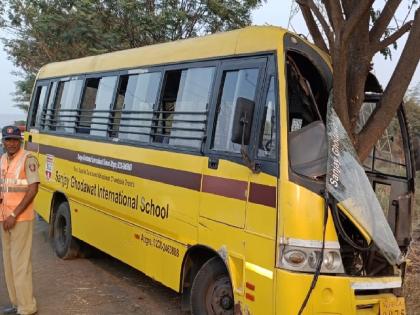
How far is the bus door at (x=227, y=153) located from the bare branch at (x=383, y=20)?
1560mm

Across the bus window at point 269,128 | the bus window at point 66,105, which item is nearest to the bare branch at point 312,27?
the bus window at point 269,128

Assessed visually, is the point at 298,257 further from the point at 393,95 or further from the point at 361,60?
the point at 361,60

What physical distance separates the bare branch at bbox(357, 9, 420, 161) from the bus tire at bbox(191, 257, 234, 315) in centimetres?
163

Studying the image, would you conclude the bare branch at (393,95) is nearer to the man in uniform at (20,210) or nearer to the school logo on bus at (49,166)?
the man in uniform at (20,210)

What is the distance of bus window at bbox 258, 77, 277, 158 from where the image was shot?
4.13 metres

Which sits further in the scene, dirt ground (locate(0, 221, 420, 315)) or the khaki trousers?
dirt ground (locate(0, 221, 420, 315))

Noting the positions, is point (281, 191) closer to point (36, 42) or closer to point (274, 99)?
point (274, 99)

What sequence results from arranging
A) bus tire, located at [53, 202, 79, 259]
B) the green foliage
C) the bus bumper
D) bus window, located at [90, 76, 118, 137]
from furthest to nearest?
the green foliage
bus tire, located at [53, 202, 79, 259]
bus window, located at [90, 76, 118, 137]
the bus bumper

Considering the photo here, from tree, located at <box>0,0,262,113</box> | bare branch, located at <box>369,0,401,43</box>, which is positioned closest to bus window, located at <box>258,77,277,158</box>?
bare branch, located at <box>369,0,401,43</box>

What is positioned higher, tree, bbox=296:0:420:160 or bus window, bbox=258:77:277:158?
tree, bbox=296:0:420:160

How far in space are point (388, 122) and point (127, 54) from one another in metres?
3.36

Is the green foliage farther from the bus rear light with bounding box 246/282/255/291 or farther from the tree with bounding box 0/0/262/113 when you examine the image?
the bus rear light with bounding box 246/282/255/291

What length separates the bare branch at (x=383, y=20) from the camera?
205 inches

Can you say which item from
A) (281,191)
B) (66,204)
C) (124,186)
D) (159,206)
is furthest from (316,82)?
(66,204)
